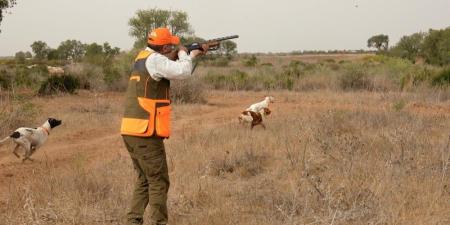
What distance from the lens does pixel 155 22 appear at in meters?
35.0

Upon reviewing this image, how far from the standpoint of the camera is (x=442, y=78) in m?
18.1

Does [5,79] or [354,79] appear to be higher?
[5,79]

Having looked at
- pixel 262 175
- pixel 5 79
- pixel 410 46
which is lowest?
pixel 262 175

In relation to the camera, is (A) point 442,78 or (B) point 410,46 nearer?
(A) point 442,78

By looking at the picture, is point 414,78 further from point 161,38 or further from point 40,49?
point 40,49

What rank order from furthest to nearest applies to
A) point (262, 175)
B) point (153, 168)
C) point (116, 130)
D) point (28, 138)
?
point (116, 130) → point (28, 138) → point (262, 175) → point (153, 168)

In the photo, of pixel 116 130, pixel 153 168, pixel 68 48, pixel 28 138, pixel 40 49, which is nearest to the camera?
pixel 153 168

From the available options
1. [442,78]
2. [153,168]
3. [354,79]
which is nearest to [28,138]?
[153,168]

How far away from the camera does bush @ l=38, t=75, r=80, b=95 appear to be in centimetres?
1675

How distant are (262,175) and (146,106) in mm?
2716

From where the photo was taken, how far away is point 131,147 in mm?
4500

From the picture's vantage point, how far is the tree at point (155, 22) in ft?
114

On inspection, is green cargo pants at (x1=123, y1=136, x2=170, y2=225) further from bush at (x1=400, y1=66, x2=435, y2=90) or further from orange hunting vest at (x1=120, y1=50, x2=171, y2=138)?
bush at (x1=400, y1=66, x2=435, y2=90)

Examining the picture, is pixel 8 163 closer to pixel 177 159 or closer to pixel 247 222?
pixel 177 159
